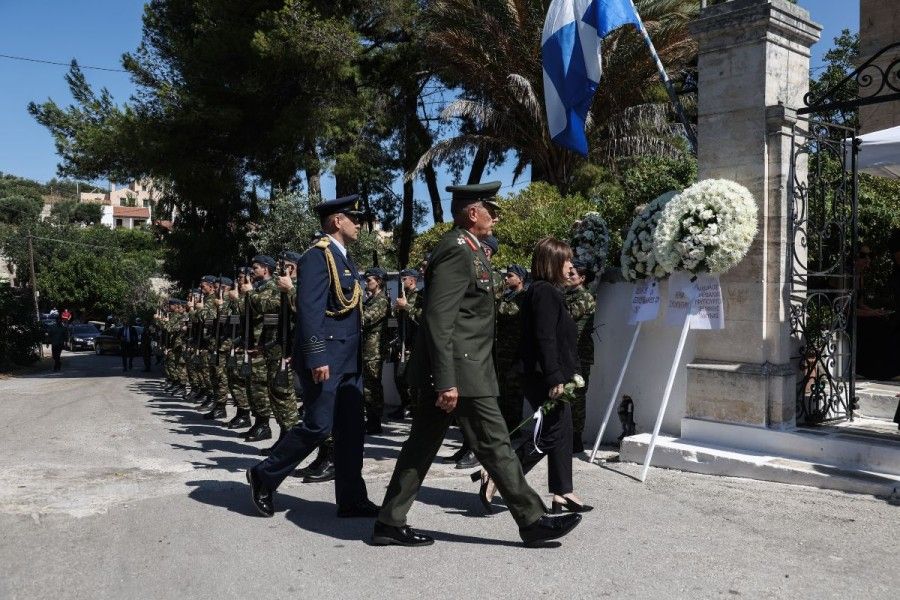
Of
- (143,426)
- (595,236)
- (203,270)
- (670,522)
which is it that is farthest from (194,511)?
(203,270)

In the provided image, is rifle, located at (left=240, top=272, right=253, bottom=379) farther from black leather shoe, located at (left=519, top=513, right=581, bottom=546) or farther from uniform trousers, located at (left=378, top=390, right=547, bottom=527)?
black leather shoe, located at (left=519, top=513, right=581, bottom=546)

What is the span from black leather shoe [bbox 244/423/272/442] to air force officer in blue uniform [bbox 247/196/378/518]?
3.69 meters

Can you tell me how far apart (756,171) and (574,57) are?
2.39 meters

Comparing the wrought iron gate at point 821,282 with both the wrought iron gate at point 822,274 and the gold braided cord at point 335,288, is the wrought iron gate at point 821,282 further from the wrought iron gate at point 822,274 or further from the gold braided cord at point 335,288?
the gold braided cord at point 335,288

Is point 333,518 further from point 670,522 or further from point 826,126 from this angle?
point 826,126

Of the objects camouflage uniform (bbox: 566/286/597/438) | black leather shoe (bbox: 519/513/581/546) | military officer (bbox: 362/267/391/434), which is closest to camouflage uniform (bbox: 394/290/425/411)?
military officer (bbox: 362/267/391/434)

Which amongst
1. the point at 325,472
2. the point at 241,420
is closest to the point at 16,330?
the point at 241,420

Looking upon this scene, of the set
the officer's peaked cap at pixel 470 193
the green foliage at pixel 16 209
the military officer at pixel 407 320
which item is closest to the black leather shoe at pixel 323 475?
the officer's peaked cap at pixel 470 193

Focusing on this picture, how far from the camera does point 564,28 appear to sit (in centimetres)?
834

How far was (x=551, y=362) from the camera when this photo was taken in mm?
5387

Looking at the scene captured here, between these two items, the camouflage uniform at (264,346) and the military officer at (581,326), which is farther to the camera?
the camouflage uniform at (264,346)

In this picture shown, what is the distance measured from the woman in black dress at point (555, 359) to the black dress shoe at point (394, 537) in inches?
31.3

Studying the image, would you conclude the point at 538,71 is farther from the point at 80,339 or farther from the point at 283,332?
the point at 80,339

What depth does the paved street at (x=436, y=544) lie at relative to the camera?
4.24 metres
